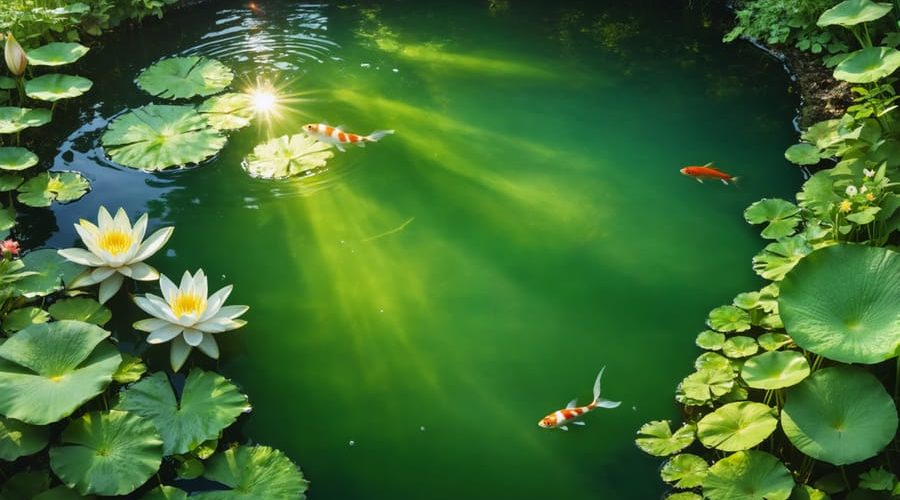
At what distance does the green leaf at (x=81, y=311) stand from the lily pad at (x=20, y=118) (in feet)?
4.52

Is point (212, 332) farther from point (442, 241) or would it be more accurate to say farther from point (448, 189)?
point (448, 189)

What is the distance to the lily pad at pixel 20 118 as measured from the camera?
3.78m

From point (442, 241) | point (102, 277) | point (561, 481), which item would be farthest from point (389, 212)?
point (561, 481)

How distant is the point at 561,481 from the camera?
8.13 ft

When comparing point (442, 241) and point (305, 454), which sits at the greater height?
point (442, 241)

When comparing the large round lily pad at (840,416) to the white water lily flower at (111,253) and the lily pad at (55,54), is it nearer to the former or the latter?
the white water lily flower at (111,253)

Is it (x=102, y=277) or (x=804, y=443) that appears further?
(x=102, y=277)

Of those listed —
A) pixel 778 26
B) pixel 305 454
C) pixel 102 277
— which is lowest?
pixel 305 454

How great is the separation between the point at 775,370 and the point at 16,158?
3534 mm

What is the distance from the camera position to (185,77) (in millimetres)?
4512

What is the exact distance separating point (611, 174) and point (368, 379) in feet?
5.97

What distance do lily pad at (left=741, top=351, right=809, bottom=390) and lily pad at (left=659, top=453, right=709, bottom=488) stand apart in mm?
320

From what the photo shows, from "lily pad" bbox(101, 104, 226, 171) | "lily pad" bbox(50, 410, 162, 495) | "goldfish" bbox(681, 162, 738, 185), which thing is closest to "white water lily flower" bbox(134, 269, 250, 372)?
"lily pad" bbox(50, 410, 162, 495)

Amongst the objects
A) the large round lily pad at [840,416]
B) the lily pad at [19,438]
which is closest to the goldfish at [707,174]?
the large round lily pad at [840,416]
